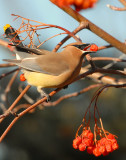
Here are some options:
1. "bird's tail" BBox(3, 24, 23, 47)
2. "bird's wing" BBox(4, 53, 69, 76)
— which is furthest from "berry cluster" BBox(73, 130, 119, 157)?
"bird's tail" BBox(3, 24, 23, 47)

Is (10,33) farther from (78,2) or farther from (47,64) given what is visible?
(78,2)

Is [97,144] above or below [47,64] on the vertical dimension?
below

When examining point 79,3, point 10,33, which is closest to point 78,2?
point 79,3

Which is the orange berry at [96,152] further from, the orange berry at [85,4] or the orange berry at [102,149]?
the orange berry at [85,4]

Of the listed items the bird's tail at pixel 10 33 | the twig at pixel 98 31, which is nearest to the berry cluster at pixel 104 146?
the twig at pixel 98 31

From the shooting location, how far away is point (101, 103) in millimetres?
5418

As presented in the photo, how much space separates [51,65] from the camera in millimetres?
2205

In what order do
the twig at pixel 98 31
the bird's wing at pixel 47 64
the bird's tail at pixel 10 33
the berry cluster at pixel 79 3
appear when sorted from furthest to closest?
the bird's wing at pixel 47 64
the bird's tail at pixel 10 33
the twig at pixel 98 31
the berry cluster at pixel 79 3

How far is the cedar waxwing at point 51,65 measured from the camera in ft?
6.81

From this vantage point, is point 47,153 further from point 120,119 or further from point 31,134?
point 120,119

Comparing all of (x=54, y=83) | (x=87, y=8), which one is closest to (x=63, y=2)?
(x=87, y=8)

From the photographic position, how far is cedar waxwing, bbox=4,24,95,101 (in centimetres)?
208

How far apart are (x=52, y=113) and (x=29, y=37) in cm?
372

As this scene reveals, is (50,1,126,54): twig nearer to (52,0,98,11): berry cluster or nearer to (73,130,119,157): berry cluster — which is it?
(52,0,98,11): berry cluster
